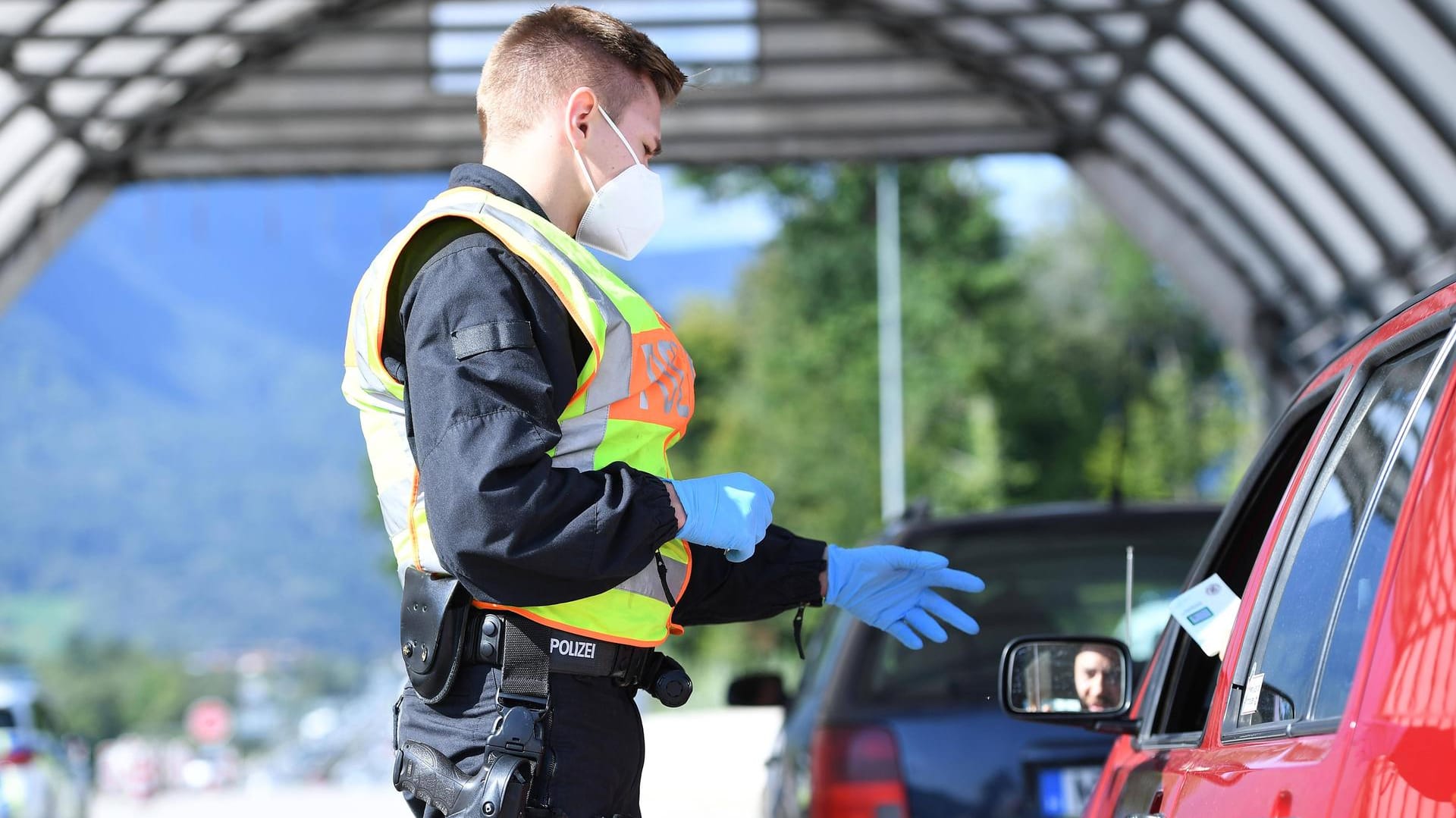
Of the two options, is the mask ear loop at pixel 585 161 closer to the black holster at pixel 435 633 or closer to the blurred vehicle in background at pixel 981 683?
the black holster at pixel 435 633

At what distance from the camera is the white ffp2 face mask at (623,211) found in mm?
3078

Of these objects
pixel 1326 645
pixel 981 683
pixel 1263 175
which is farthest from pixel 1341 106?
pixel 1326 645

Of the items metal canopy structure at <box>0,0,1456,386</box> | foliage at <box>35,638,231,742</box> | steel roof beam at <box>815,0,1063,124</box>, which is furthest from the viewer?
foliage at <box>35,638,231,742</box>

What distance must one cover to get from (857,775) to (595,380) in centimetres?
230

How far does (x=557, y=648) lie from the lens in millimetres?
2684

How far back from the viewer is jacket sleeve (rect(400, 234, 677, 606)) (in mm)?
2502

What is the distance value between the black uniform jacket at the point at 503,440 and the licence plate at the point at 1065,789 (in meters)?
2.32

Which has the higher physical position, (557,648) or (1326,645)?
(1326,645)

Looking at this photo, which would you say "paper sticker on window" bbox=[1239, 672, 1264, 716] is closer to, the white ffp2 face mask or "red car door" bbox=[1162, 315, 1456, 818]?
"red car door" bbox=[1162, 315, 1456, 818]

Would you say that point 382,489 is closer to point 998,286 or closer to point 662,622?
point 662,622

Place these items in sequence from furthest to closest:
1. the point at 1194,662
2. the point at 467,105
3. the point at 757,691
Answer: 1. the point at 467,105
2. the point at 757,691
3. the point at 1194,662

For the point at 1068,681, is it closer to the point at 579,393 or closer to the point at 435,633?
the point at 579,393

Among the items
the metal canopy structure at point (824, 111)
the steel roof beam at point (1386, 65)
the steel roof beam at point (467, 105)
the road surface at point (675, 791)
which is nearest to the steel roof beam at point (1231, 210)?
the metal canopy structure at point (824, 111)

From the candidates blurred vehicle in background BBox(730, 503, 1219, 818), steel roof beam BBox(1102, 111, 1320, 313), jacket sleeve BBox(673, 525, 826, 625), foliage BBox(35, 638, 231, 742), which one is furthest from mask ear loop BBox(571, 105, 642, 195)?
foliage BBox(35, 638, 231, 742)
